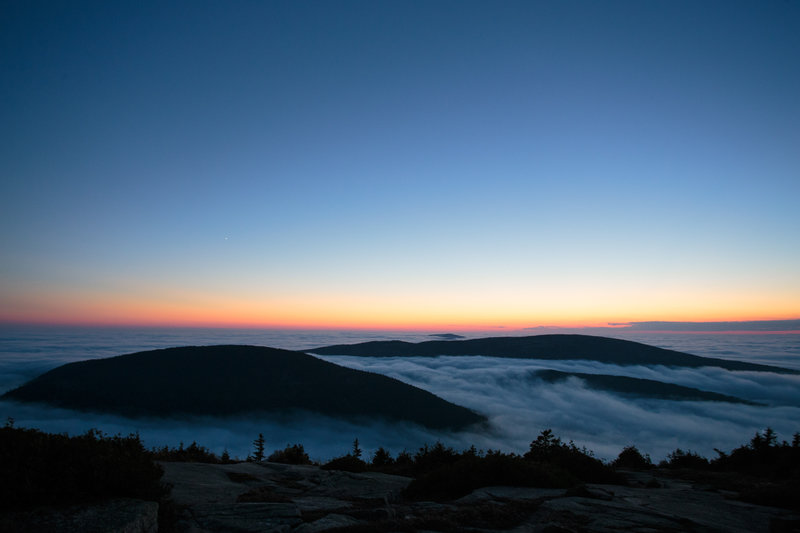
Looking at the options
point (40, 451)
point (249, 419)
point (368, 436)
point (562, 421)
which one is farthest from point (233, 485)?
point (562, 421)

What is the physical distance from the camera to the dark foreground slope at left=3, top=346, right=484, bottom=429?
10262cm

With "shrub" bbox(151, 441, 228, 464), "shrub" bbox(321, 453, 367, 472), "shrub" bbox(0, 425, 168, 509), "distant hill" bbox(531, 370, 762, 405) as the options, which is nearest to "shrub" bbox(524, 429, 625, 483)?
"shrub" bbox(321, 453, 367, 472)

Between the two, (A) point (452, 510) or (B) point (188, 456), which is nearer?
(A) point (452, 510)

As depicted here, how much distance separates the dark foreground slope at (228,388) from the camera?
10262 cm

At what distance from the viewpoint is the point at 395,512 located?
6.17 m

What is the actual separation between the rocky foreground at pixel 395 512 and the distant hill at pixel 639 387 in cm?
16368

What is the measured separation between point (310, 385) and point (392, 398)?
26.8 meters

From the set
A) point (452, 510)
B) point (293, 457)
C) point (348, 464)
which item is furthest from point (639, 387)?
point (452, 510)

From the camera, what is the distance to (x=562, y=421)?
384 feet

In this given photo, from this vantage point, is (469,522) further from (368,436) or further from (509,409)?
(509,409)

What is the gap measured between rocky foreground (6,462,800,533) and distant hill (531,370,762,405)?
16368 cm

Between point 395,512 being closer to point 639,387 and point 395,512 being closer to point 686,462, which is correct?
point 686,462

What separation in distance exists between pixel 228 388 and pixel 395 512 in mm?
123046

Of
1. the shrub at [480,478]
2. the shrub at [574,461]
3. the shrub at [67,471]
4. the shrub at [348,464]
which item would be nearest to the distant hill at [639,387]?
the shrub at [574,461]
